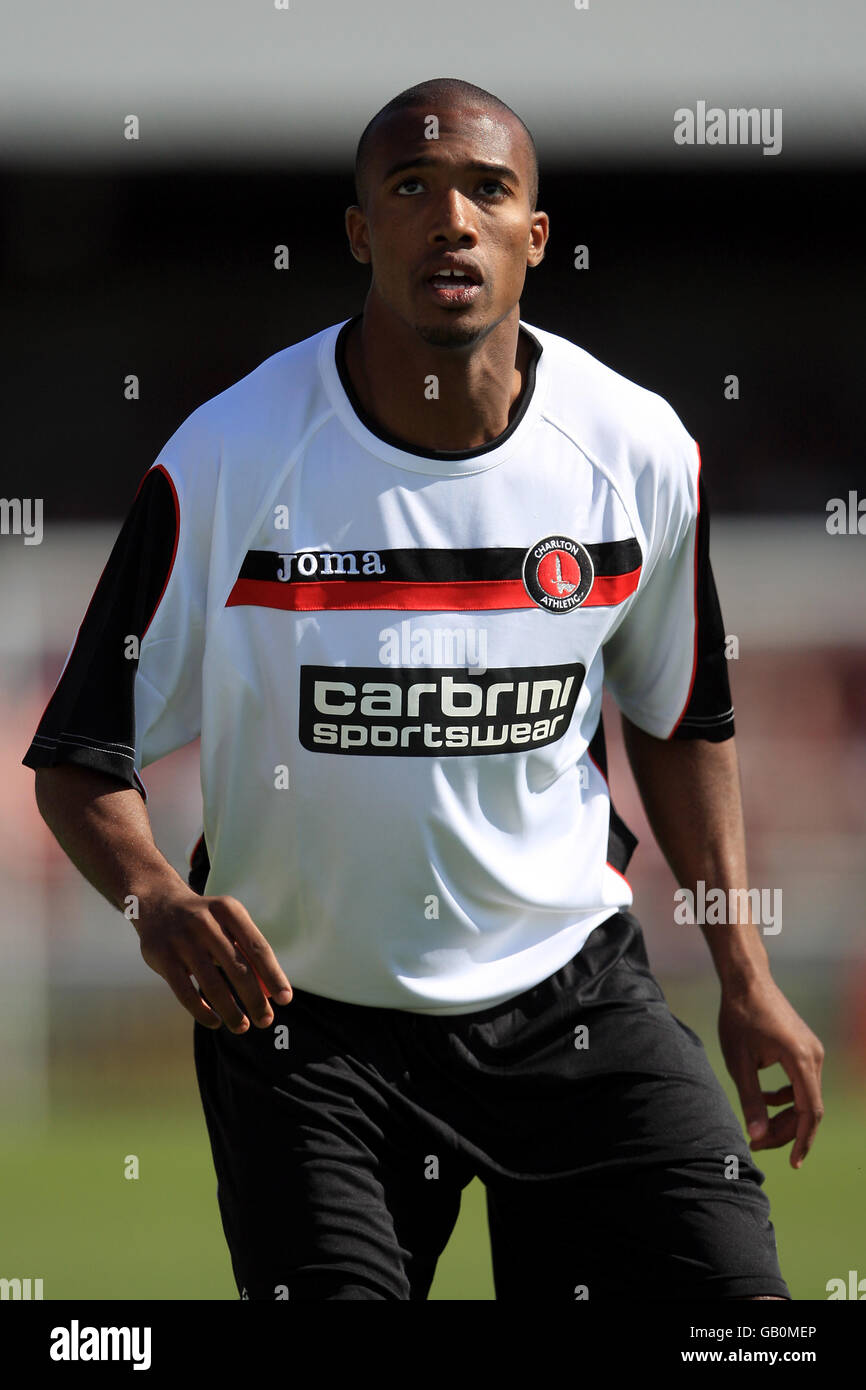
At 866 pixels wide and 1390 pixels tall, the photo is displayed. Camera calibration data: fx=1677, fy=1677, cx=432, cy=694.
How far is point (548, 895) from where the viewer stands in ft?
7.87

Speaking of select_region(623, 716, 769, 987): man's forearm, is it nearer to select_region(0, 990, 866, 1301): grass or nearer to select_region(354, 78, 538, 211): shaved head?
select_region(354, 78, 538, 211): shaved head

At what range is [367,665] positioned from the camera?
2320 mm

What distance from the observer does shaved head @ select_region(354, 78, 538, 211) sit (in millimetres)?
2291

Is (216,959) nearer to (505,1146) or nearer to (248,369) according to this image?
(505,1146)

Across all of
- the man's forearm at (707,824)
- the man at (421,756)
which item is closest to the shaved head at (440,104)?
the man at (421,756)

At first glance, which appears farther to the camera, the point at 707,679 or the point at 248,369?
the point at 248,369

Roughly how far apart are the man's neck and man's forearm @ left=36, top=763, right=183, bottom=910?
0.64 m

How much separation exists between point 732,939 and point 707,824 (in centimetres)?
18

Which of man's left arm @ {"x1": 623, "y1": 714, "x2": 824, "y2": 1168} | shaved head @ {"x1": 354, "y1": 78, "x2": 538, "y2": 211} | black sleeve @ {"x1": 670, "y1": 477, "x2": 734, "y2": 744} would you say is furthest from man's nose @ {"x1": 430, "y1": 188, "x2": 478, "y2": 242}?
man's left arm @ {"x1": 623, "y1": 714, "x2": 824, "y2": 1168}

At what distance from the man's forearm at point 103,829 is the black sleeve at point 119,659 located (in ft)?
0.08

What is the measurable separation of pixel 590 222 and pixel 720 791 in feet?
26.6

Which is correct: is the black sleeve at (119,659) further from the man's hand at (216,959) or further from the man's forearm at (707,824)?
the man's forearm at (707,824)

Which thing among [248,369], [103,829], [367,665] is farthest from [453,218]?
[248,369]

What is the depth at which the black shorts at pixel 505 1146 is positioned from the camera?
2.21 metres
